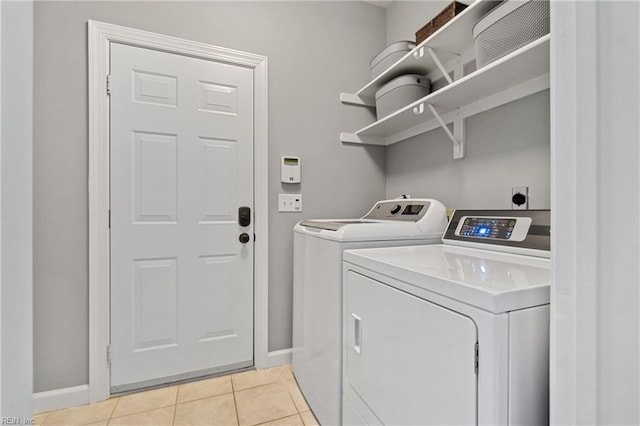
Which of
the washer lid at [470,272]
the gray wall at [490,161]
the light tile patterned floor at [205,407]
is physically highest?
the gray wall at [490,161]

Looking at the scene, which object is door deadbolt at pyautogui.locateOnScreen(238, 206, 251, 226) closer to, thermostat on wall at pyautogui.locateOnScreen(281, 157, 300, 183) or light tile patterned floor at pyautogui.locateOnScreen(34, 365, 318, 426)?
thermostat on wall at pyautogui.locateOnScreen(281, 157, 300, 183)

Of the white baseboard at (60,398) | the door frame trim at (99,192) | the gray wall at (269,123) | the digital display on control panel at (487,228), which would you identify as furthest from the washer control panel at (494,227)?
the white baseboard at (60,398)

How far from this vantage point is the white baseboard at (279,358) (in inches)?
77.9

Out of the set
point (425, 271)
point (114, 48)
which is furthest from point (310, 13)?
point (425, 271)

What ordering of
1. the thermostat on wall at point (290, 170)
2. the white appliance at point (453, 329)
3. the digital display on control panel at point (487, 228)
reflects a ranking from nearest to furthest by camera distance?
1. the white appliance at point (453, 329)
2. the digital display on control panel at point (487, 228)
3. the thermostat on wall at point (290, 170)

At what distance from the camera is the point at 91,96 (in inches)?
62.9

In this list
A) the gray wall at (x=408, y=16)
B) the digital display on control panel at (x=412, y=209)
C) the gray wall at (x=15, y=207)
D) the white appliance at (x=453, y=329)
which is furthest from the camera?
the gray wall at (x=408, y=16)

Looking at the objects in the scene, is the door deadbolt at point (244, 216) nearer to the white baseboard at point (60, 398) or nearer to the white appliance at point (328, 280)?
the white appliance at point (328, 280)

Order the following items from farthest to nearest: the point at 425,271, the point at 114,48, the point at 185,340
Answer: the point at 185,340, the point at 114,48, the point at 425,271

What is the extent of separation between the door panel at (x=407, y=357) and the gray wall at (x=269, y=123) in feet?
3.33

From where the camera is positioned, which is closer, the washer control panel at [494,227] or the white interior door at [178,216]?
the washer control panel at [494,227]

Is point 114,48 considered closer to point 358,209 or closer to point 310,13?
point 310,13

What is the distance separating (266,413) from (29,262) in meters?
1.49

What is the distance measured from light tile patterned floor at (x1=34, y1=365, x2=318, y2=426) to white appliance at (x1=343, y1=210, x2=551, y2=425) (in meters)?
0.52
